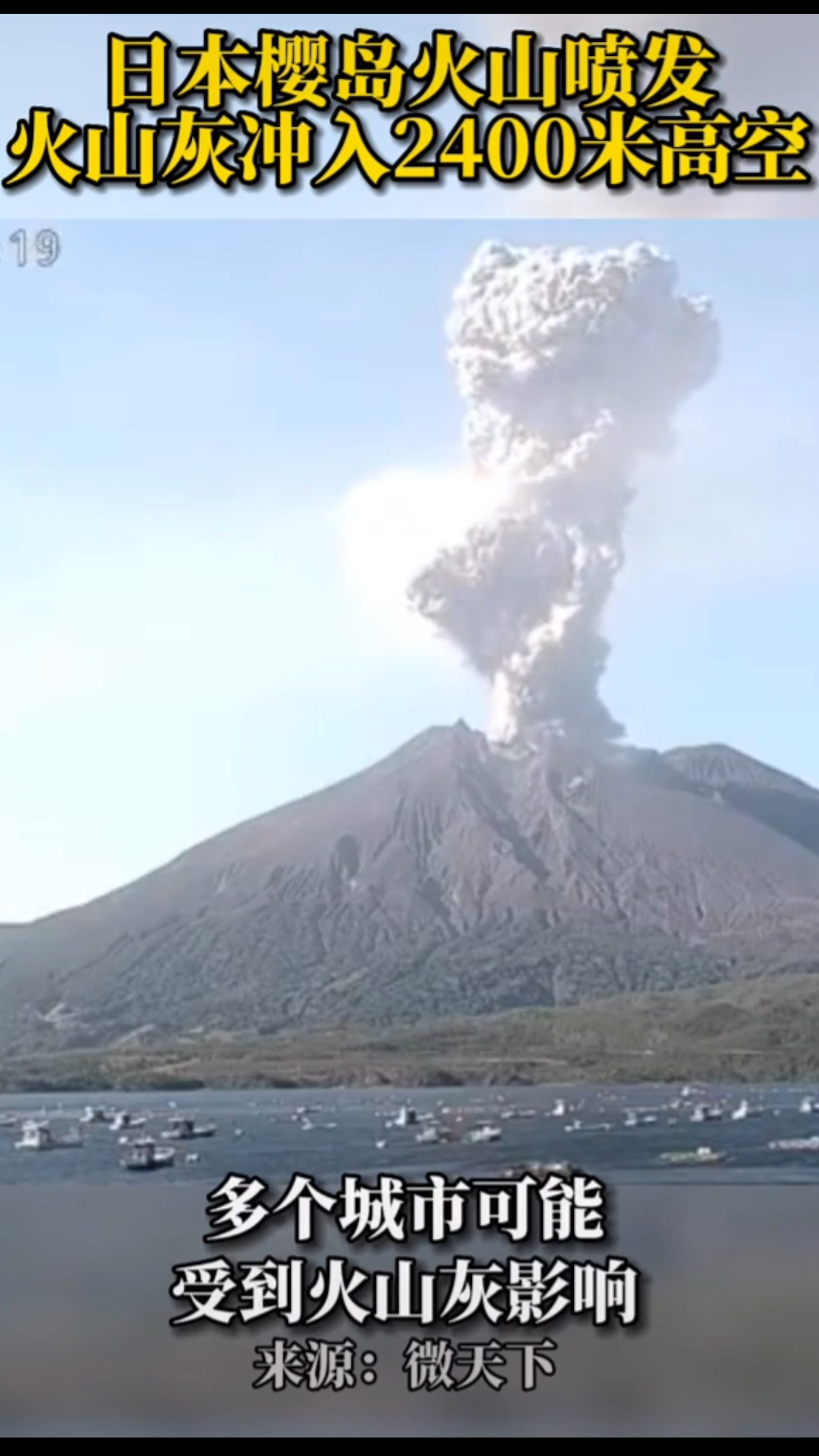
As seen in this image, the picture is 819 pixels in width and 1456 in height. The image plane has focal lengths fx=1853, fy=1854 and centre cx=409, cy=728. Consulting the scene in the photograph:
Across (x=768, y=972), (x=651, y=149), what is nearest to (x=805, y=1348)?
(x=651, y=149)

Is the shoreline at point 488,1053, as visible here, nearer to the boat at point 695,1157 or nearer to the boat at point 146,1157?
the boat at point 146,1157

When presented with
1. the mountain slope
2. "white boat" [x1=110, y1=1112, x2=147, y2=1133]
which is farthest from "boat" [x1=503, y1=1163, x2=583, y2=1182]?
the mountain slope

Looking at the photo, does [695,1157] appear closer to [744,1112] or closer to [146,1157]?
[744,1112]

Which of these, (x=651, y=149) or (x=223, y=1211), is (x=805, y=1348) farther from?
(x=651, y=149)

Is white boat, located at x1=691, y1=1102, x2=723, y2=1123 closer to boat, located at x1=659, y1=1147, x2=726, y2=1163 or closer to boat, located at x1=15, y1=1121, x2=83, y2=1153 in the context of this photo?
boat, located at x1=659, y1=1147, x2=726, y2=1163

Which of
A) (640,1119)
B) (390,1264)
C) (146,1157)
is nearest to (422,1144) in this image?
(146,1157)

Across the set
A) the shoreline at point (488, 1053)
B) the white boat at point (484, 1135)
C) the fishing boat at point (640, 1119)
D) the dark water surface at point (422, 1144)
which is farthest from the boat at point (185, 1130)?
the fishing boat at point (640, 1119)
